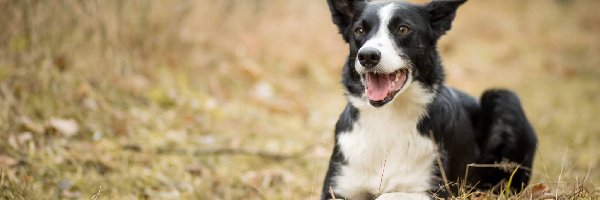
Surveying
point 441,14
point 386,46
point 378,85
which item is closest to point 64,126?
point 378,85

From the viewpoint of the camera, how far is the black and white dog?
344 cm

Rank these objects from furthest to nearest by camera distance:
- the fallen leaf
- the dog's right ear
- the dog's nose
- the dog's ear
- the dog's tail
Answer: the fallen leaf, the dog's tail, the dog's right ear, the dog's ear, the dog's nose

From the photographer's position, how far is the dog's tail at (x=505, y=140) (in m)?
4.20

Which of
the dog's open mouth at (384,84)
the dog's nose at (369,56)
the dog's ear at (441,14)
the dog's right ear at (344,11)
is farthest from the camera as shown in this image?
the dog's right ear at (344,11)

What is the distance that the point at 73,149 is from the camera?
480 cm

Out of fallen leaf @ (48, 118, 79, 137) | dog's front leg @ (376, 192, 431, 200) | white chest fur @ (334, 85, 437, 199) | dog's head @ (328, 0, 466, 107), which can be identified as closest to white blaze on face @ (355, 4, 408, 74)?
dog's head @ (328, 0, 466, 107)

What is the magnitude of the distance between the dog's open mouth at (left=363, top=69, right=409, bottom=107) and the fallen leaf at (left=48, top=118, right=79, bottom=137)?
2674 millimetres

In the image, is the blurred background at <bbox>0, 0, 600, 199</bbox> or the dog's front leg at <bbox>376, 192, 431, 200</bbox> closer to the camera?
the dog's front leg at <bbox>376, 192, 431, 200</bbox>

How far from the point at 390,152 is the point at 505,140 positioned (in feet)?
3.37

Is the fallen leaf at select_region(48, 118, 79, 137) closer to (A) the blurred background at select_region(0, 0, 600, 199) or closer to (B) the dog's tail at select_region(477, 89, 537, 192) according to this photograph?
(A) the blurred background at select_region(0, 0, 600, 199)

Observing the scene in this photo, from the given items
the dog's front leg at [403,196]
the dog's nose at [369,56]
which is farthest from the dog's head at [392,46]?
the dog's front leg at [403,196]

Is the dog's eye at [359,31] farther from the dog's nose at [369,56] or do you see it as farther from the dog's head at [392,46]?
the dog's nose at [369,56]

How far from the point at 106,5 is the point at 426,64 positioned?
12.1ft

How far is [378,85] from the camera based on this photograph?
3457 mm
